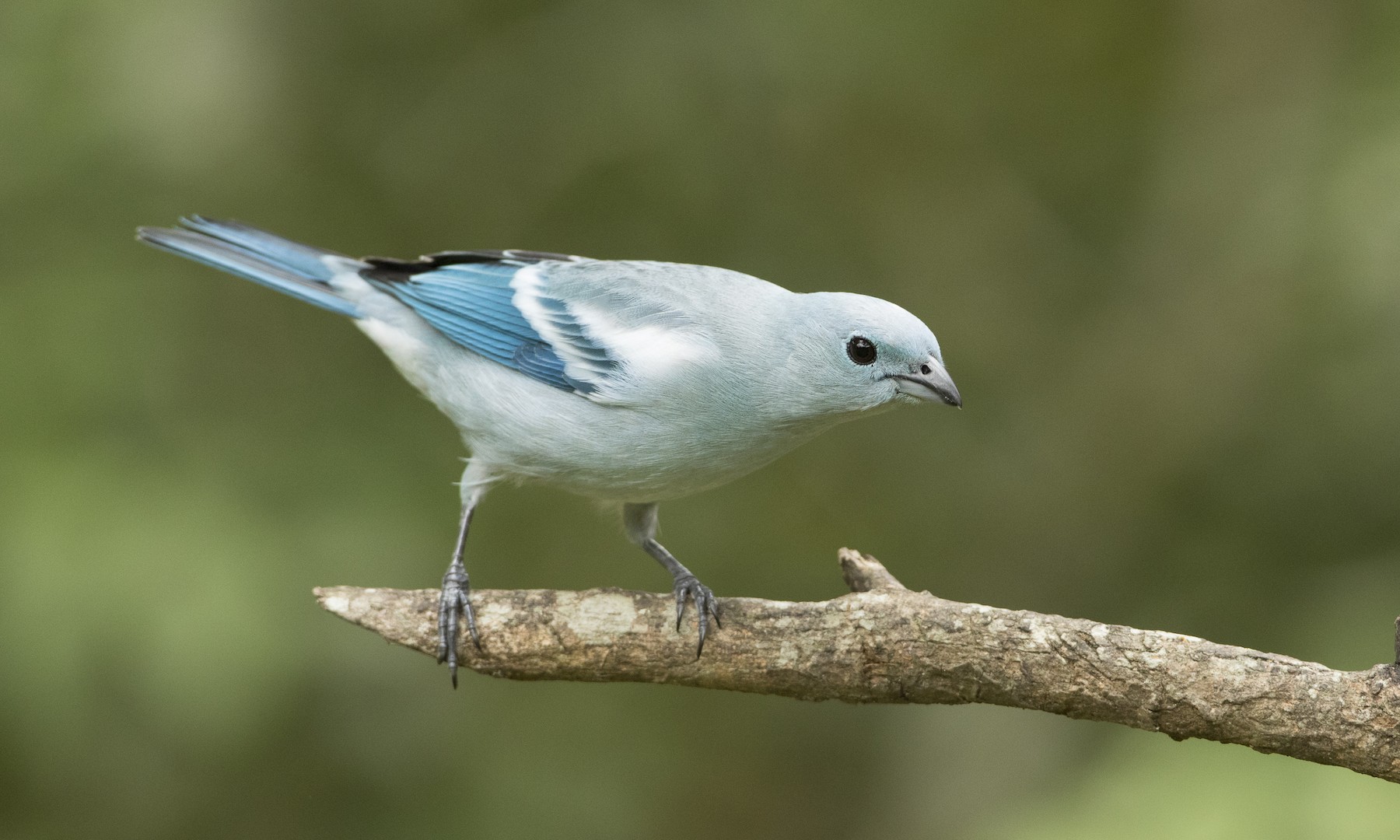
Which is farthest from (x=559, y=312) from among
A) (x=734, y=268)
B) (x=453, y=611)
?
(x=734, y=268)

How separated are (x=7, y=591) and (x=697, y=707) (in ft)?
9.64

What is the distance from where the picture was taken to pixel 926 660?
3.18 metres

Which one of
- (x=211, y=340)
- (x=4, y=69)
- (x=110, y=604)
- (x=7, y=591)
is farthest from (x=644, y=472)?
(x=4, y=69)

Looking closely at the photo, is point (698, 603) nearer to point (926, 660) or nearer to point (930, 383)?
point (926, 660)

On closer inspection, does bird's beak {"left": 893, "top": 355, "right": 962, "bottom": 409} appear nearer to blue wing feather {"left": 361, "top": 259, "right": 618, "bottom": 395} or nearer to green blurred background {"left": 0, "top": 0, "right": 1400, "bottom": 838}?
blue wing feather {"left": 361, "top": 259, "right": 618, "bottom": 395}

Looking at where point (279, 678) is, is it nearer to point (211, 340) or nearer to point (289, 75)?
point (211, 340)

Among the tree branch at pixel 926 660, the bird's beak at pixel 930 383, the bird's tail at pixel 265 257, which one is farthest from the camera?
the bird's tail at pixel 265 257

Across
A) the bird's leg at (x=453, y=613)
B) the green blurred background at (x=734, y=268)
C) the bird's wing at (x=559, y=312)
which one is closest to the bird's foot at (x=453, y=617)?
the bird's leg at (x=453, y=613)

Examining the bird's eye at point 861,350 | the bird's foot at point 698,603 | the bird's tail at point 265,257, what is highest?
the bird's tail at point 265,257

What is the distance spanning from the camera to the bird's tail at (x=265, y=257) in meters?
4.63

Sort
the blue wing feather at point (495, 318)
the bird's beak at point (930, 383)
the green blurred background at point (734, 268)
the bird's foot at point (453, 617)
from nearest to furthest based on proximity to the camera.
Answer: the bird's beak at point (930, 383)
the bird's foot at point (453, 617)
the blue wing feather at point (495, 318)
the green blurred background at point (734, 268)

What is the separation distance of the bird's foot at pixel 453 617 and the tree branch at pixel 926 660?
3 centimetres

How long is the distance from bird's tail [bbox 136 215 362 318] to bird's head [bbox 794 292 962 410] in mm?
1975

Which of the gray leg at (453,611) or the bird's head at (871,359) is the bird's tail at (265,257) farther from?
the bird's head at (871,359)
